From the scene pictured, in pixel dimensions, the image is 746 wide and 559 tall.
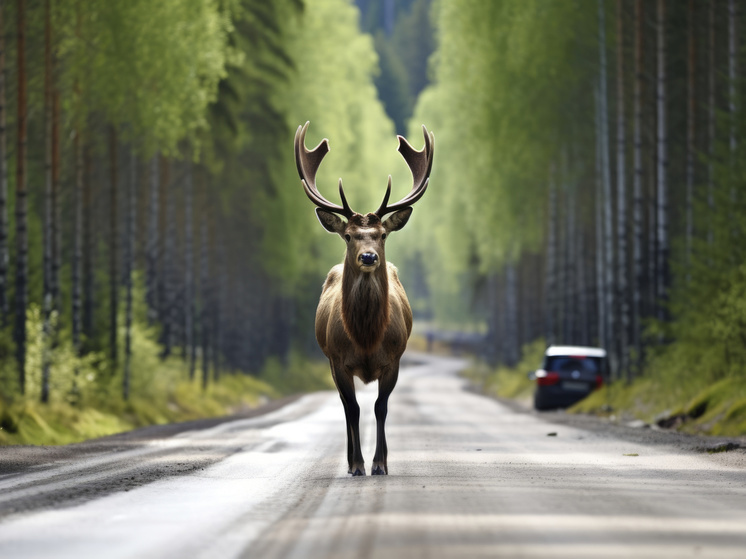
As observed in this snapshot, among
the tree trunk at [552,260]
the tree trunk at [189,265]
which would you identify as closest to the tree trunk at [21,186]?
the tree trunk at [189,265]

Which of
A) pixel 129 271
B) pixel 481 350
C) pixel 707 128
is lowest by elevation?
pixel 481 350

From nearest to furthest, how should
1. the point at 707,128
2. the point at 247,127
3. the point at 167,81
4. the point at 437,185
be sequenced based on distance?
the point at 167,81 → the point at 707,128 → the point at 247,127 → the point at 437,185

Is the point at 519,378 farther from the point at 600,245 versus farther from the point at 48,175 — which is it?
the point at 48,175

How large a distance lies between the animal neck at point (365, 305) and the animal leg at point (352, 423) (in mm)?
430

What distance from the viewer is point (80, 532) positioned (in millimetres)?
8391

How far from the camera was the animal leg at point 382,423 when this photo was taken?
13.1 metres

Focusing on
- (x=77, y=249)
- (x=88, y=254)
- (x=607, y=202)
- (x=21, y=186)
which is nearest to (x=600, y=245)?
(x=607, y=202)

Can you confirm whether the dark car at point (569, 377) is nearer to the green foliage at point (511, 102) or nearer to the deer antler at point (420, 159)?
the green foliage at point (511, 102)

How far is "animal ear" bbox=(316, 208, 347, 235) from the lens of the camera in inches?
510

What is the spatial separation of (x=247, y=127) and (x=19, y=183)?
2039cm

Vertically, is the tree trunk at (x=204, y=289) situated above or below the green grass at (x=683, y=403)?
above

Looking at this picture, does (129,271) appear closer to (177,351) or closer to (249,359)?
(177,351)

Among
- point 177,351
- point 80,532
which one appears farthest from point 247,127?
point 80,532

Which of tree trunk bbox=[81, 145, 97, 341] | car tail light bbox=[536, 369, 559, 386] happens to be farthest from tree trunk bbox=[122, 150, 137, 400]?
car tail light bbox=[536, 369, 559, 386]
